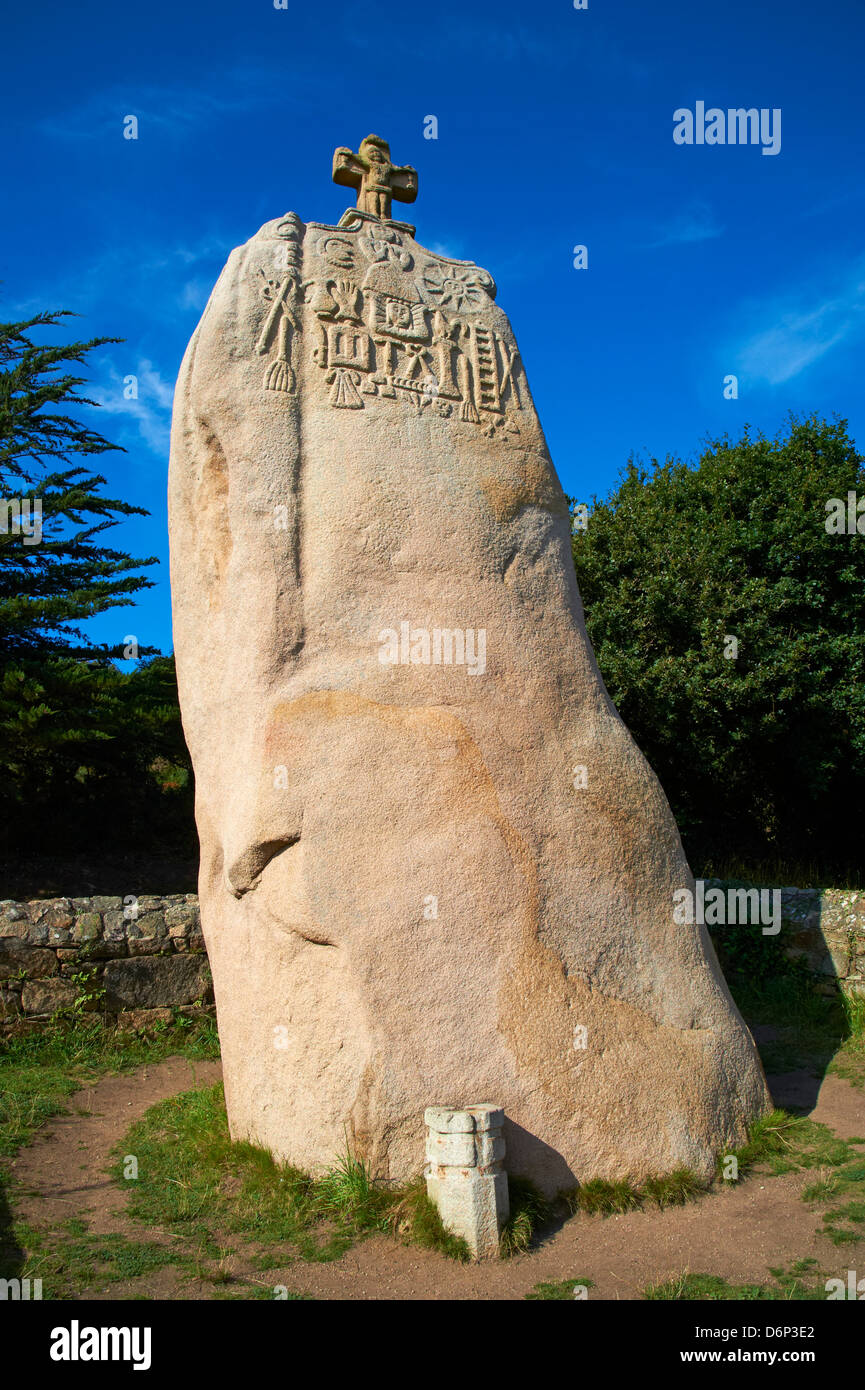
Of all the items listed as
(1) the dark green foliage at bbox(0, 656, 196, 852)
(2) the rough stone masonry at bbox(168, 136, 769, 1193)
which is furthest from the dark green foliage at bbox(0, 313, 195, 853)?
(2) the rough stone masonry at bbox(168, 136, 769, 1193)

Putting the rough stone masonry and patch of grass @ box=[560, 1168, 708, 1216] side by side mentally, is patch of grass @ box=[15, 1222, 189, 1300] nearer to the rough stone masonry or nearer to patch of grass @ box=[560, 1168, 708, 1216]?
the rough stone masonry

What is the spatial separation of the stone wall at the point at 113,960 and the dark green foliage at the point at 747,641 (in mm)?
4895

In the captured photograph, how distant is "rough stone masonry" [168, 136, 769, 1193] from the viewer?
473 cm

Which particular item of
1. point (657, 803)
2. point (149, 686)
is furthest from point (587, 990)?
point (149, 686)

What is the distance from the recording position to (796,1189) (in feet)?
16.1

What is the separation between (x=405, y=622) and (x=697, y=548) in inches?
379

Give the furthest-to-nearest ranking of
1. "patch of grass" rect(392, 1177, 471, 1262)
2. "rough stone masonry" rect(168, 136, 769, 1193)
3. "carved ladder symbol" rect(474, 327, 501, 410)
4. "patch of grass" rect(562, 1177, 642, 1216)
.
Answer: "carved ladder symbol" rect(474, 327, 501, 410) < "rough stone masonry" rect(168, 136, 769, 1193) < "patch of grass" rect(562, 1177, 642, 1216) < "patch of grass" rect(392, 1177, 471, 1262)

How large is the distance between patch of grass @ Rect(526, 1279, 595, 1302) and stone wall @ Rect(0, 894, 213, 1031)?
460 cm

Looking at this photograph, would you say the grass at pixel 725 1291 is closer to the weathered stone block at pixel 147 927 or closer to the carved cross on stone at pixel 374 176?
the weathered stone block at pixel 147 927

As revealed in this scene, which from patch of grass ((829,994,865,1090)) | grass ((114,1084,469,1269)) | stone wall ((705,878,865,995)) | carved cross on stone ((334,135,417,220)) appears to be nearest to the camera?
grass ((114,1084,469,1269))

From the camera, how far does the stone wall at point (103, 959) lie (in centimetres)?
739

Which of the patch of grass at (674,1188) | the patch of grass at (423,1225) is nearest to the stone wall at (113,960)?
the patch of grass at (423,1225)

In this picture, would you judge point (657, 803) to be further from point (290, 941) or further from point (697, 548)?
point (697, 548)

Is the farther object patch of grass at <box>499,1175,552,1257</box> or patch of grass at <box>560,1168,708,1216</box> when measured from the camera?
patch of grass at <box>560,1168,708,1216</box>
